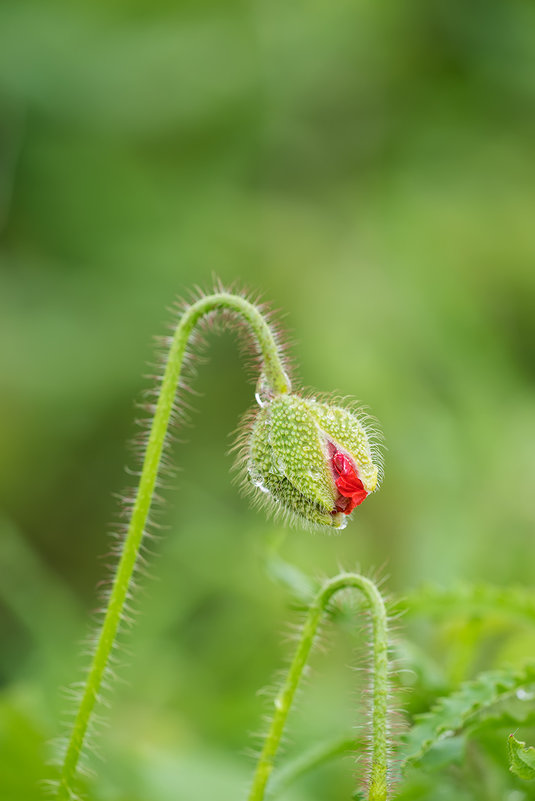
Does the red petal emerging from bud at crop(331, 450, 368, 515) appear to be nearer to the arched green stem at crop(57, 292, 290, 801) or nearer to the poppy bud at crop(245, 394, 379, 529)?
the poppy bud at crop(245, 394, 379, 529)

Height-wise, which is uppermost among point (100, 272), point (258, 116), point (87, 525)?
point (258, 116)

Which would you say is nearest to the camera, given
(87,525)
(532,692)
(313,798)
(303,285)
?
(532,692)

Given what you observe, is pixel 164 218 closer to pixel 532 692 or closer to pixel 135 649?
pixel 135 649

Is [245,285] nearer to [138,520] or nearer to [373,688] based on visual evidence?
[138,520]

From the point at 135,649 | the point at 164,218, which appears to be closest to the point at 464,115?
the point at 164,218

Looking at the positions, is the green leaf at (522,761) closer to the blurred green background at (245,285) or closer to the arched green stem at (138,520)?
the arched green stem at (138,520)

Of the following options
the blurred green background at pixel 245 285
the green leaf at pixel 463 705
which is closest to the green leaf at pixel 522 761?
the green leaf at pixel 463 705
